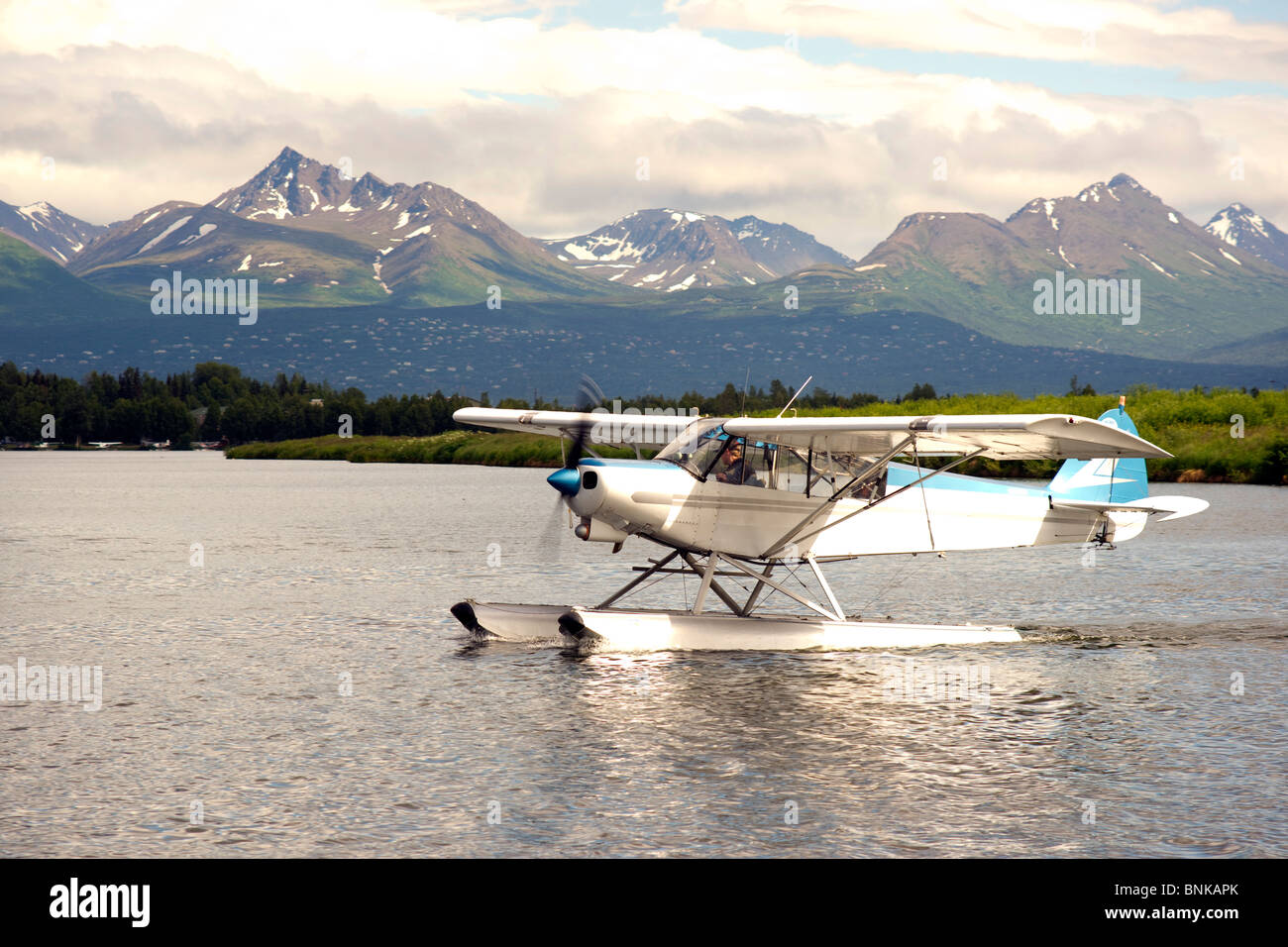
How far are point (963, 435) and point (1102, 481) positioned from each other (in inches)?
169

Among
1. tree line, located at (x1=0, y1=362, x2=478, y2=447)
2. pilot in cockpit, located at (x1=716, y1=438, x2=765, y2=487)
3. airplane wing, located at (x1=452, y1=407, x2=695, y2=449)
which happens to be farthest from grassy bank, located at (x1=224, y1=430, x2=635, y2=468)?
pilot in cockpit, located at (x1=716, y1=438, x2=765, y2=487)

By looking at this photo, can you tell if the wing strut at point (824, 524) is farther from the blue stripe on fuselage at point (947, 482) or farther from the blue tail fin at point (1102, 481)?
the blue tail fin at point (1102, 481)

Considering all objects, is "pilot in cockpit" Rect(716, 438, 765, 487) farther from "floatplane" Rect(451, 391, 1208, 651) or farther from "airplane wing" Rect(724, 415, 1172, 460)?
"airplane wing" Rect(724, 415, 1172, 460)

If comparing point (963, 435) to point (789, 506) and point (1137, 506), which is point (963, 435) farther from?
point (1137, 506)

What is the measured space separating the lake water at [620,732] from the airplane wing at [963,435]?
2.26m

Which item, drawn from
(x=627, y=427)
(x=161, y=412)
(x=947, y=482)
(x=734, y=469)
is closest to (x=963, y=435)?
(x=734, y=469)

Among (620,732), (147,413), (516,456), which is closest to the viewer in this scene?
(620,732)

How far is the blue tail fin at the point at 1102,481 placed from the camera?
1528cm

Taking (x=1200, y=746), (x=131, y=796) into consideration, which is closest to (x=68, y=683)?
(x=131, y=796)

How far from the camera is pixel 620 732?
979 cm

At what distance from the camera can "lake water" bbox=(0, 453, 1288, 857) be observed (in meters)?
7.37

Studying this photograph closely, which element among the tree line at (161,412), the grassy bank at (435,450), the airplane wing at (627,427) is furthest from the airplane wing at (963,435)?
the tree line at (161,412)

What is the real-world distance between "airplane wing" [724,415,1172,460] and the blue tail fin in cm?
187

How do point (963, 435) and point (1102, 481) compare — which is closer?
point (963, 435)
